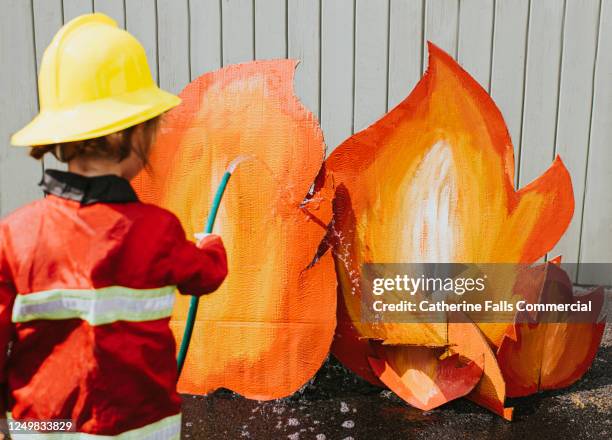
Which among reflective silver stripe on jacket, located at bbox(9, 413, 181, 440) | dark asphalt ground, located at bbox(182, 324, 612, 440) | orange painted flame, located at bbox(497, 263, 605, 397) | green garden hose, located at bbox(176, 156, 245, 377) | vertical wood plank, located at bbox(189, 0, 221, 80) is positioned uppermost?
vertical wood plank, located at bbox(189, 0, 221, 80)

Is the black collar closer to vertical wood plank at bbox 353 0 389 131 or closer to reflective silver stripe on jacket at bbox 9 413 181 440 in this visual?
reflective silver stripe on jacket at bbox 9 413 181 440

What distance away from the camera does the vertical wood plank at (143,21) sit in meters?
3.04

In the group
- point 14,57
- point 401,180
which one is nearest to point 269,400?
point 401,180

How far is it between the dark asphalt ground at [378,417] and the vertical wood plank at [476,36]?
1493 millimetres

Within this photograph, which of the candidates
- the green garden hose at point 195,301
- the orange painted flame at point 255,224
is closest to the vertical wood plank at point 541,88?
the orange painted flame at point 255,224

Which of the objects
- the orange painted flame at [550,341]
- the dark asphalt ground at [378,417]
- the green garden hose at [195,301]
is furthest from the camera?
the orange painted flame at [550,341]

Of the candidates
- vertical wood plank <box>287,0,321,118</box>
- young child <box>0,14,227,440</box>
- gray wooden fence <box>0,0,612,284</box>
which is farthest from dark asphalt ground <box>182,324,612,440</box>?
vertical wood plank <box>287,0,321,118</box>

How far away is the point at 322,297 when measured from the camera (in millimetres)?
2266

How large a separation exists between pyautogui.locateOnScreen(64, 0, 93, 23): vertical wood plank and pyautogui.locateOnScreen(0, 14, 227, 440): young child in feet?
6.73

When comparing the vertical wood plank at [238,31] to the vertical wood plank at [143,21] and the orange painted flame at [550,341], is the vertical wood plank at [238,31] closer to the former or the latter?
the vertical wood plank at [143,21]

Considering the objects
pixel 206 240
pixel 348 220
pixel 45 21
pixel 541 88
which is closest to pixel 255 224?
pixel 348 220

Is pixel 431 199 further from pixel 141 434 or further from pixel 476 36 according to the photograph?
pixel 141 434

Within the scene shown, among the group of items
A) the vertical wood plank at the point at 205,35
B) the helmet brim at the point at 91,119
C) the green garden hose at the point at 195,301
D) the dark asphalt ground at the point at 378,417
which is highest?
the vertical wood plank at the point at 205,35

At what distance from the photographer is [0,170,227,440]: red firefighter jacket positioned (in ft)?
3.84
